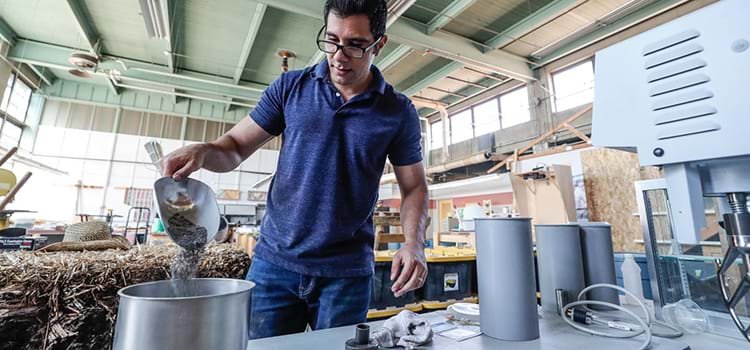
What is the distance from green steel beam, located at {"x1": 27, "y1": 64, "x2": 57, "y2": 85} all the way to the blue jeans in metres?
11.8

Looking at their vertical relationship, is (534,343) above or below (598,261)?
below

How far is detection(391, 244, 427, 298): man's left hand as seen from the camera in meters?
0.81

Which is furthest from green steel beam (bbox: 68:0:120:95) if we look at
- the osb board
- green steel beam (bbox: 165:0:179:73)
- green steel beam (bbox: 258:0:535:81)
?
the osb board

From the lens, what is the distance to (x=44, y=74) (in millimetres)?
8938

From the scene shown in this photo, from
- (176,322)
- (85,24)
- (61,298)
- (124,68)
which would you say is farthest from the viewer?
(124,68)

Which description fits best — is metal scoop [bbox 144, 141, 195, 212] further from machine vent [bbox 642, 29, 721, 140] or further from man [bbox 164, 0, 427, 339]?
machine vent [bbox 642, 29, 721, 140]

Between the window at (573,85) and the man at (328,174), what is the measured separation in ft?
20.7

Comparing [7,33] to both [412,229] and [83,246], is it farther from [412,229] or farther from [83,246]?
[412,229]

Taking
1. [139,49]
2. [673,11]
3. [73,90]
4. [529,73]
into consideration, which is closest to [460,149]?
[529,73]

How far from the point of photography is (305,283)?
2.81 ft

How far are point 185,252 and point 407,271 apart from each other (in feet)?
1.65

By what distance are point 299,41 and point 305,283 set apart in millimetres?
6530

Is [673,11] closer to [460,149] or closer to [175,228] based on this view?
[460,149]

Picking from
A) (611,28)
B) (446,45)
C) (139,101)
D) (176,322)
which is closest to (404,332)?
(176,322)
